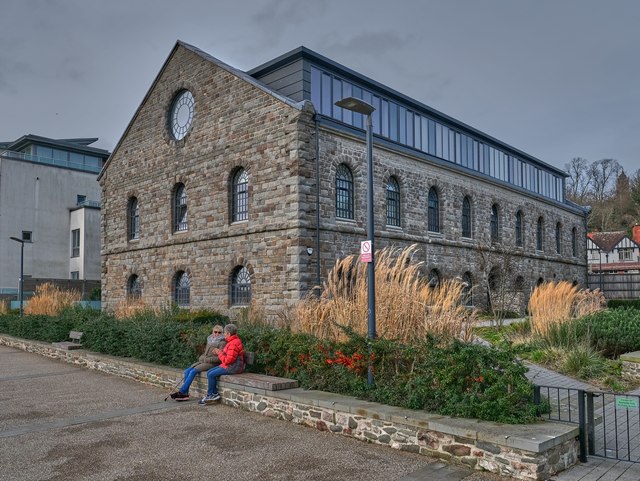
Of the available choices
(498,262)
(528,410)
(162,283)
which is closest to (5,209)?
(162,283)

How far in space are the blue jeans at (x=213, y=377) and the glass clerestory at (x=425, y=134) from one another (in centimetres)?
1202

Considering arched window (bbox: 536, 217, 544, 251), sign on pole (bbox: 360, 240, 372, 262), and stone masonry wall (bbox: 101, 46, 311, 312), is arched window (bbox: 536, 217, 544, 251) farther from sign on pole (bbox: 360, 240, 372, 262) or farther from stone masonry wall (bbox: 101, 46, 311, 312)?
sign on pole (bbox: 360, 240, 372, 262)

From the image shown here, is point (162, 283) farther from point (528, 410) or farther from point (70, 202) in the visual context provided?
point (70, 202)

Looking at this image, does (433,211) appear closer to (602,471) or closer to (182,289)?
(182,289)

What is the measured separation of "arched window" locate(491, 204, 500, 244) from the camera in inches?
1015

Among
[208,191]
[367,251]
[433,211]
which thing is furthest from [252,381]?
[433,211]

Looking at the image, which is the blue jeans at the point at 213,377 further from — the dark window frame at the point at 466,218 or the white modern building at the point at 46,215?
the white modern building at the point at 46,215

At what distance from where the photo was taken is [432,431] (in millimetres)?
6059

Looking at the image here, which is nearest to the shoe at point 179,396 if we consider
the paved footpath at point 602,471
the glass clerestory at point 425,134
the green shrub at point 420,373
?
the green shrub at point 420,373

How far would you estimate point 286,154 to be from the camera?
16750 mm

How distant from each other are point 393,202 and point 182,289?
8.03 meters

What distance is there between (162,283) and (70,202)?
22.1 metres

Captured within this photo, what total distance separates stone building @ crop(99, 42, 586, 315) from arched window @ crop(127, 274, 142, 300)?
0.09 m

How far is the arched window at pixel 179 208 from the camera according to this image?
21.1 m
